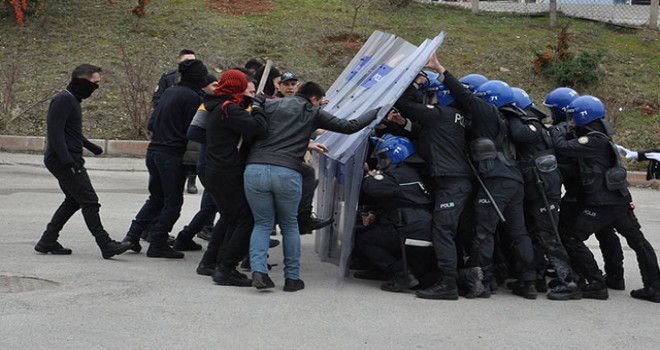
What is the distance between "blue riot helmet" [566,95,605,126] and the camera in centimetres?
743

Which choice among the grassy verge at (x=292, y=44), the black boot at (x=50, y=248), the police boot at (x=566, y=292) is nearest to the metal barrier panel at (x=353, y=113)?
the police boot at (x=566, y=292)

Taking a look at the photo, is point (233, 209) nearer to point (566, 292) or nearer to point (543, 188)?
point (543, 188)

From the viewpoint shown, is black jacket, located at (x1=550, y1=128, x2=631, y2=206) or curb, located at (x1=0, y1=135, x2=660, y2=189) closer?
black jacket, located at (x1=550, y1=128, x2=631, y2=206)

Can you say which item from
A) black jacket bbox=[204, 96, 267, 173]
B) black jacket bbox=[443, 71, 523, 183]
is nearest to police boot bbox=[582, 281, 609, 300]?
black jacket bbox=[443, 71, 523, 183]

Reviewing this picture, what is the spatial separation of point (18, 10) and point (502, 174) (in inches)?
596

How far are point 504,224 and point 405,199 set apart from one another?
862 millimetres

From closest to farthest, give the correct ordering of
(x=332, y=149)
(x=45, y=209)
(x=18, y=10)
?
(x=332, y=149) < (x=45, y=209) < (x=18, y=10)

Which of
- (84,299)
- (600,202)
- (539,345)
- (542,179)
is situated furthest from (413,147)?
(84,299)

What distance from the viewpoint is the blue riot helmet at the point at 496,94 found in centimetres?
743

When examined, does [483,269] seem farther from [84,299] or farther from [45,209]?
[45,209]

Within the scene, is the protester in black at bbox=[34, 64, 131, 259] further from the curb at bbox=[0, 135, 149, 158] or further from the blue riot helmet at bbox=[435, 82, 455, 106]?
the curb at bbox=[0, 135, 149, 158]

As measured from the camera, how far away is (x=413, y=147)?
7.43 m

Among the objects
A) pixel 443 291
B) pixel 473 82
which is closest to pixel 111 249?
pixel 443 291

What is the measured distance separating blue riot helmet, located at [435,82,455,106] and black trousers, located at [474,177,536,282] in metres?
0.67
